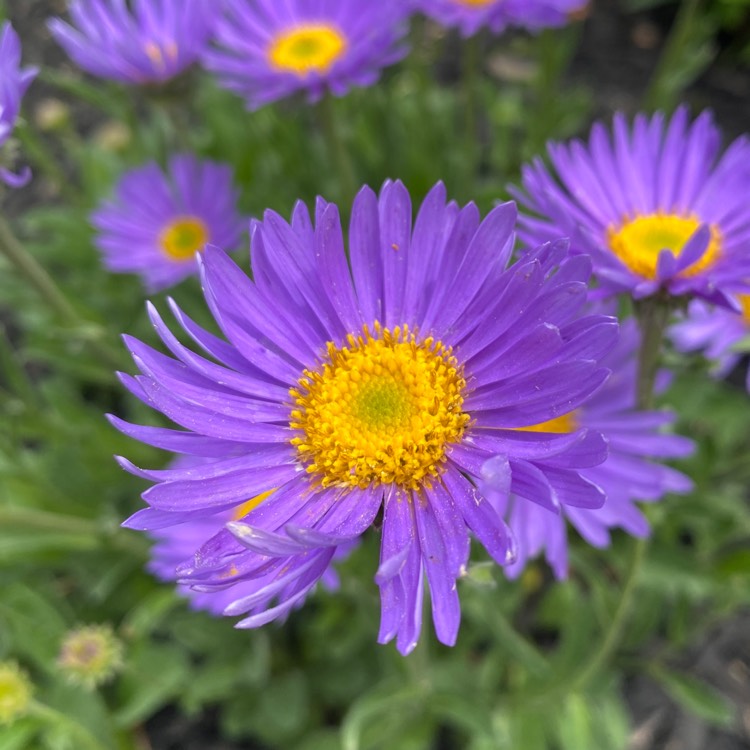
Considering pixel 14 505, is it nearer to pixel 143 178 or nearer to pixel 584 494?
pixel 143 178

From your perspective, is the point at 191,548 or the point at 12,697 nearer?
the point at 12,697

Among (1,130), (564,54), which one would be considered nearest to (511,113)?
(564,54)

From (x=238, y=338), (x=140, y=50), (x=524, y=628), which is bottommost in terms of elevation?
(x=524, y=628)

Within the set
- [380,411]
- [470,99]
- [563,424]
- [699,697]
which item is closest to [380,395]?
[380,411]

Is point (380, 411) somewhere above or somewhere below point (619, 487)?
above

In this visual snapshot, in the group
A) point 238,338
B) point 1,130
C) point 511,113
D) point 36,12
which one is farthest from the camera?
point 36,12

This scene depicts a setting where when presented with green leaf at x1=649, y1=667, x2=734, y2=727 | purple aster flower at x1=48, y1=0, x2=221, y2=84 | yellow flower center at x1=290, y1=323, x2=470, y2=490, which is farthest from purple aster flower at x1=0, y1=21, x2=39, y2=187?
green leaf at x1=649, y1=667, x2=734, y2=727

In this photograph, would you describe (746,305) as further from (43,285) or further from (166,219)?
(166,219)
